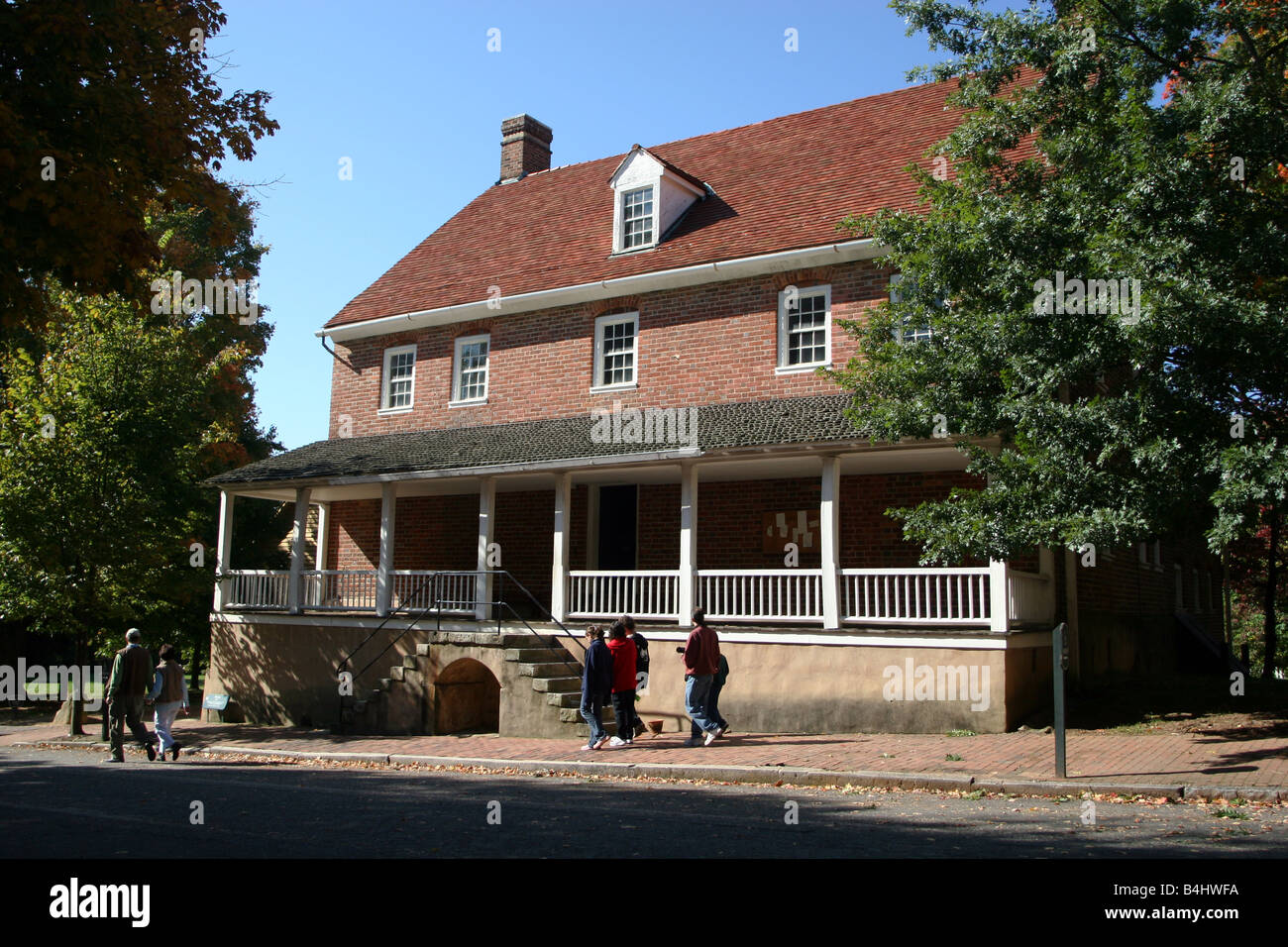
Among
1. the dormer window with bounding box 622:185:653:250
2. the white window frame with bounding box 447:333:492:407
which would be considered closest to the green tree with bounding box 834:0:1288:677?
the dormer window with bounding box 622:185:653:250

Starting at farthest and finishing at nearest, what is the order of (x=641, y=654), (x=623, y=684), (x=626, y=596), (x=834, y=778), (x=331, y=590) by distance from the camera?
(x=331, y=590) < (x=626, y=596) < (x=641, y=654) < (x=623, y=684) < (x=834, y=778)

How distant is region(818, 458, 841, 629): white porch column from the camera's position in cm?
1432

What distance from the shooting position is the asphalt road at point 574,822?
695cm

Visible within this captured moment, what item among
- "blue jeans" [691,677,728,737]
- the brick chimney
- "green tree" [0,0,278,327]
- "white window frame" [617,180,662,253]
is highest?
the brick chimney

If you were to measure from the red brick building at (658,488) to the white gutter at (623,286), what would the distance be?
0.06 metres

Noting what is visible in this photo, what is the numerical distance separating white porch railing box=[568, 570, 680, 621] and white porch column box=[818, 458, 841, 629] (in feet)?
7.64

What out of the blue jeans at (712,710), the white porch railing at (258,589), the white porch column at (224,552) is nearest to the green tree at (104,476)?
the white porch column at (224,552)

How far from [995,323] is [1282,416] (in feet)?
9.88

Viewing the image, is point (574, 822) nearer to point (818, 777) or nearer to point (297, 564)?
point (818, 777)

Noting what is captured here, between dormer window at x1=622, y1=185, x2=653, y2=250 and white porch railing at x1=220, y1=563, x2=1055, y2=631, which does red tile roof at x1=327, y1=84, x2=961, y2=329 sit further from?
white porch railing at x1=220, y1=563, x2=1055, y2=631

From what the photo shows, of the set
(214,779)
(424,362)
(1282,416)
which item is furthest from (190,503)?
(1282,416)

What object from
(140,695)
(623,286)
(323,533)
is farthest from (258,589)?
(623,286)

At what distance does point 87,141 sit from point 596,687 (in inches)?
331

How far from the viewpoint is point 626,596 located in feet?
53.7
